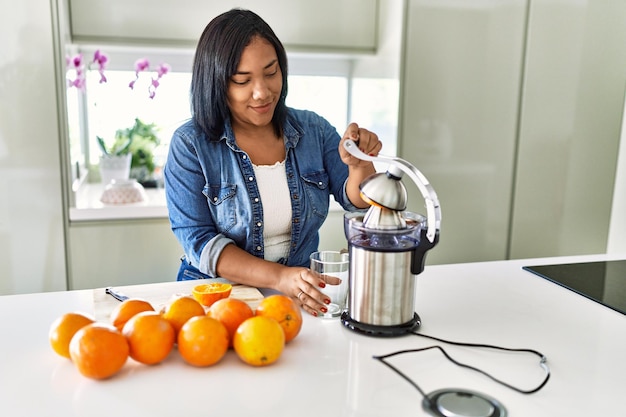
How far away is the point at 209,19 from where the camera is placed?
234 cm

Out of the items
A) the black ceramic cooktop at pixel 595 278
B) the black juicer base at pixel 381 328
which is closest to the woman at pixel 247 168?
the black juicer base at pixel 381 328

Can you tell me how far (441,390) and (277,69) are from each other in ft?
3.03

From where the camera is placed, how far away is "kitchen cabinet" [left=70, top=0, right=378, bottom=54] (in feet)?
7.40

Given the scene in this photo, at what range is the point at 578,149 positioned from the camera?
260 centimetres

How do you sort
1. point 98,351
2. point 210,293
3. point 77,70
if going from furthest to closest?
point 77,70 < point 210,293 < point 98,351

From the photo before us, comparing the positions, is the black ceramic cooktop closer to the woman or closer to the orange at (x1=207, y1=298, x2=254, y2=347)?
the woman

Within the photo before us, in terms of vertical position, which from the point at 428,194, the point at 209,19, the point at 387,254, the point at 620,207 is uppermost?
the point at 209,19

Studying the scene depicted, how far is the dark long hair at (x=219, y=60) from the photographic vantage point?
1.41 m

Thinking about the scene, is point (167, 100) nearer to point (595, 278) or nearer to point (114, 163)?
point (114, 163)

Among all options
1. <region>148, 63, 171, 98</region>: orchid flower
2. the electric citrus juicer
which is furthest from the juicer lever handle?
<region>148, 63, 171, 98</region>: orchid flower

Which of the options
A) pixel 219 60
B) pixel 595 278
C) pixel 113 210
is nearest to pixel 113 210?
pixel 113 210

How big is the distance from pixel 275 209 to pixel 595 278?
78 centimetres

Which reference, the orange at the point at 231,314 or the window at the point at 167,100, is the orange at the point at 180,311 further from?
the window at the point at 167,100

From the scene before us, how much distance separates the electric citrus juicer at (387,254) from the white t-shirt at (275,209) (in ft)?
1.71
